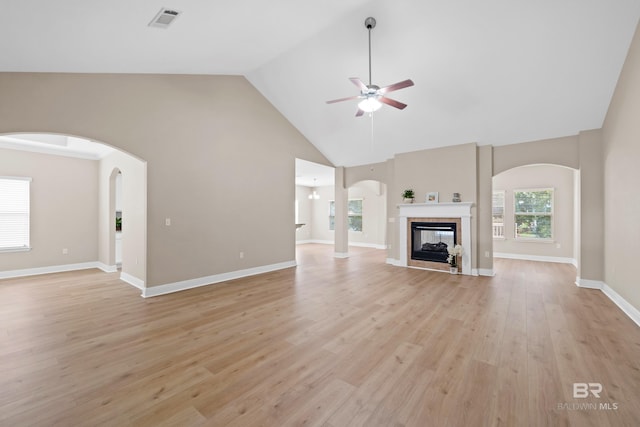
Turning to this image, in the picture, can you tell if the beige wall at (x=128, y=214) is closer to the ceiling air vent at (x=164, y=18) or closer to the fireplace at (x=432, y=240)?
the ceiling air vent at (x=164, y=18)

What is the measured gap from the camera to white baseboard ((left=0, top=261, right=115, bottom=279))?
18.1ft

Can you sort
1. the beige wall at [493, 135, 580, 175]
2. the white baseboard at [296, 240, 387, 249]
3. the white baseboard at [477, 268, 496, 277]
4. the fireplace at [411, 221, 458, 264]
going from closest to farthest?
the beige wall at [493, 135, 580, 175], the white baseboard at [477, 268, 496, 277], the fireplace at [411, 221, 458, 264], the white baseboard at [296, 240, 387, 249]

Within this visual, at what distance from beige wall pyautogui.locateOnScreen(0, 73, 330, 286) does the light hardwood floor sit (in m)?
1.02

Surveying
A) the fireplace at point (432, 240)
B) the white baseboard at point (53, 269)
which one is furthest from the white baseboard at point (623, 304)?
the white baseboard at point (53, 269)

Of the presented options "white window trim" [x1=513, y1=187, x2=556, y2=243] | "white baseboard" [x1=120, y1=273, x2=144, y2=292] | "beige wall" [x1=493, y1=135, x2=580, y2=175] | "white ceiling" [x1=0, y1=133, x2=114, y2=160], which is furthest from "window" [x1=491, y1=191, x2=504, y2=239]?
"white ceiling" [x1=0, y1=133, x2=114, y2=160]

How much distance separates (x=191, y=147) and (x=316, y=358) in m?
4.10

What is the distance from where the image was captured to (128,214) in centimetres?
505

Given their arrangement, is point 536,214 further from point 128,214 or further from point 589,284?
point 128,214

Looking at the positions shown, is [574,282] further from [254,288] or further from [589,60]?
[254,288]

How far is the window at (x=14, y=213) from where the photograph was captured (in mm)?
5473

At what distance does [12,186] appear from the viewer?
220 inches

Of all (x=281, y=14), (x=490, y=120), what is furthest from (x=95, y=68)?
(x=490, y=120)

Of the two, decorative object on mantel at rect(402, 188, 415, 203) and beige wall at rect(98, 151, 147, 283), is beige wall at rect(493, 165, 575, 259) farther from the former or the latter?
beige wall at rect(98, 151, 147, 283)

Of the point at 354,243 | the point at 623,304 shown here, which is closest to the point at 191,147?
the point at 623,304
